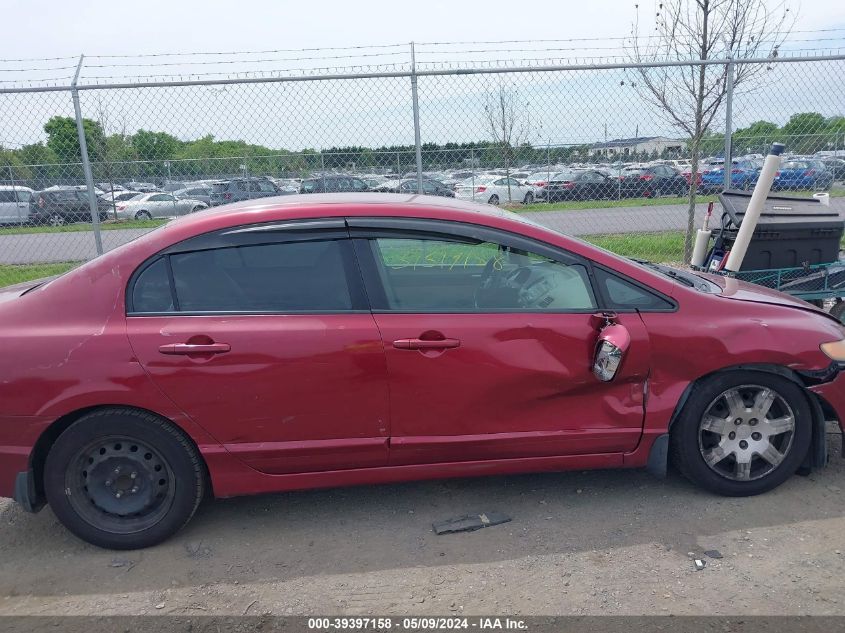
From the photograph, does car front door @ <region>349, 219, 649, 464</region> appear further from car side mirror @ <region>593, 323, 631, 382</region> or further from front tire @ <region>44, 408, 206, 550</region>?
front tire @ <region>44, 408, 206, 550</region>

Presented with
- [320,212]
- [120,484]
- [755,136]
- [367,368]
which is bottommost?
[120,484]

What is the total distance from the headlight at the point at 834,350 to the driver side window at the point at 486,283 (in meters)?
1.22

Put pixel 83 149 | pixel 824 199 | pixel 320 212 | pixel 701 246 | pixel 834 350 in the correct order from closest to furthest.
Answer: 1. pixel 320 212
2. pixel 834 350
3. pixel 701 246
4. pixel 824 199
5. pixel 83 149

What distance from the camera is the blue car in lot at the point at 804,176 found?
28.1ft

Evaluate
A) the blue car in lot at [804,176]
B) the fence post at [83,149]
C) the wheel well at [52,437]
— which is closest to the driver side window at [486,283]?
the wheel well at [52,437]

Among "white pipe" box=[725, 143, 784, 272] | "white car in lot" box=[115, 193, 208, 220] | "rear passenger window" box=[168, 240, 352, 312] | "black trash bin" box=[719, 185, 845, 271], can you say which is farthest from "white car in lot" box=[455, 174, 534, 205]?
"rear passenger window" box=[168, 240, 352, 312]

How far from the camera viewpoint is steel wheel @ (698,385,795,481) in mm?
3615

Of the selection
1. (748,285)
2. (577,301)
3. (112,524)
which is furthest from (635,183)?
(112,524)

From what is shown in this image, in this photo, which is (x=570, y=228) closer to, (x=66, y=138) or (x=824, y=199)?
(x=824, y=199)

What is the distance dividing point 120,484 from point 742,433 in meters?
3.10

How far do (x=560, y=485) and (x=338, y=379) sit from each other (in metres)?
1.45

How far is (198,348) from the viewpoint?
3258 millimetres

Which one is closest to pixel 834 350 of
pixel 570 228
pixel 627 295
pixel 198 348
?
pixel 627 295

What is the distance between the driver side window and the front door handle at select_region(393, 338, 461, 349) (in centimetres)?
17
